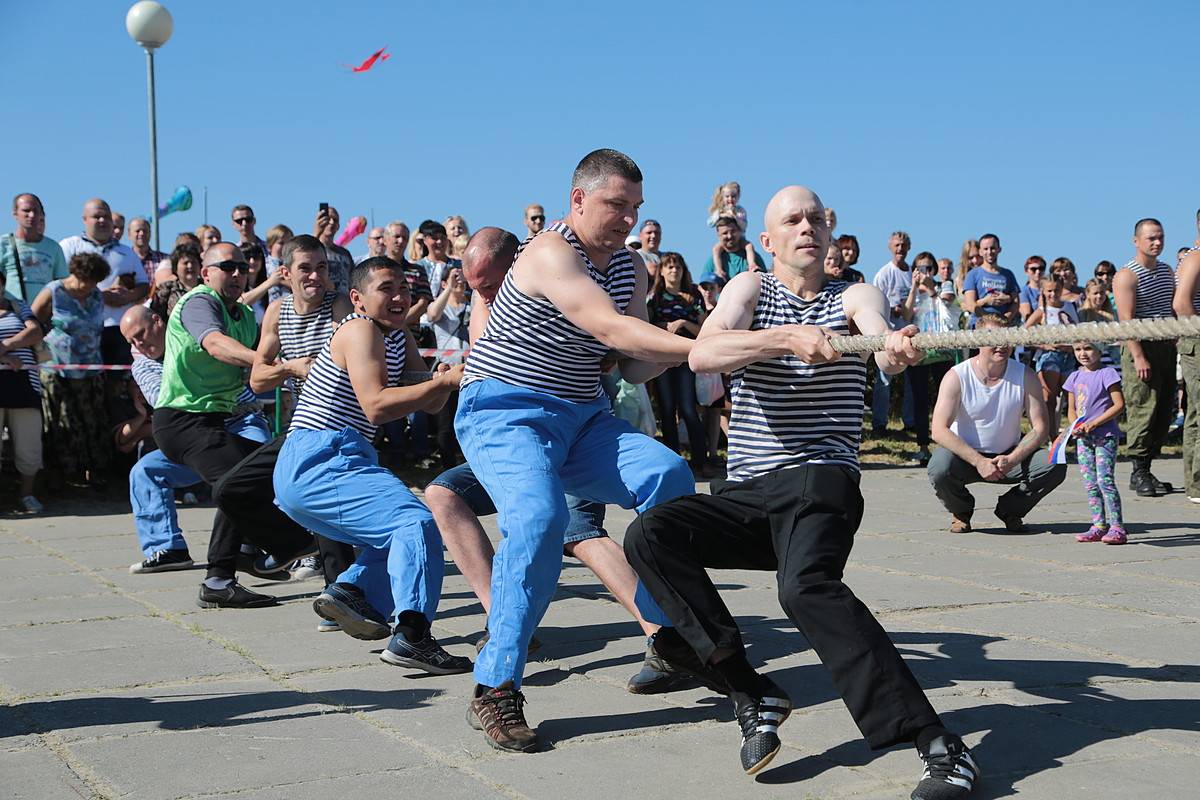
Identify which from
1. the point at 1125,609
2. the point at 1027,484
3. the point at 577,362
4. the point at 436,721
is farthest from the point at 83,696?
the point at 1027,484

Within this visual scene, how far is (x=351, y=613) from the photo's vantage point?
16.7ft

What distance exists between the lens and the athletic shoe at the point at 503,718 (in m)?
3.73

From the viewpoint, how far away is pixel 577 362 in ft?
14.3

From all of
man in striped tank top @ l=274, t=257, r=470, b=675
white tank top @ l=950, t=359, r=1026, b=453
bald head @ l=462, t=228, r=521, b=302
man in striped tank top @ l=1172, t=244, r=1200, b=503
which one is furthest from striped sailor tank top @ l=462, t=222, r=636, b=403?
man in striped tank top @ l=1172, t=244, r=1200, b=503

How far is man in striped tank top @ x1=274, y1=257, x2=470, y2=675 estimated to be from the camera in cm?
488

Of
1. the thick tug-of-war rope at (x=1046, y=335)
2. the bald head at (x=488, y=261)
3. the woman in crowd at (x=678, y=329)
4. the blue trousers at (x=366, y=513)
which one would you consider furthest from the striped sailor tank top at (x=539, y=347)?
the woman in crowd at (x=678, y=329)

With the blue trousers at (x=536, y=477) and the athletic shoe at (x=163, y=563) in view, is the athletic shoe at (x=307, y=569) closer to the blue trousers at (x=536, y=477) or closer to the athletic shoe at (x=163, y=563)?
the athletic shoe at (x=163, y=563)

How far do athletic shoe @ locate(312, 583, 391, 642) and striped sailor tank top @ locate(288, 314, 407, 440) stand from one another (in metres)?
0.69

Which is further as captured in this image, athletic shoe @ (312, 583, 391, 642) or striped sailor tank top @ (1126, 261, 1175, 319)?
Answer: striped sailor tank top @ (1126, 261, 1175, 319)

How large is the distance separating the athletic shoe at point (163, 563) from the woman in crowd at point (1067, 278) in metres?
10.4

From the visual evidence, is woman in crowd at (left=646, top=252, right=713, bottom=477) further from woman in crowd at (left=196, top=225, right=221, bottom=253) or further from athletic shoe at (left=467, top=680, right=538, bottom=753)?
athletic shoe at (left=467, top=680, right=538, bottom=753)

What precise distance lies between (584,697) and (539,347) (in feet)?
3.81

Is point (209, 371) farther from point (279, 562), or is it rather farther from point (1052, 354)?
point (1052, 354)

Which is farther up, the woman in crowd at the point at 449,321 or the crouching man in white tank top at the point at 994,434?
the woman in crowd at the point at 449,321
